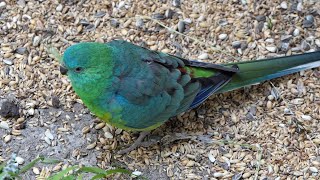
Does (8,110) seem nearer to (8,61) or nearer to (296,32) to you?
(8,61)

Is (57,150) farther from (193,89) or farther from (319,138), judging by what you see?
(319,138)

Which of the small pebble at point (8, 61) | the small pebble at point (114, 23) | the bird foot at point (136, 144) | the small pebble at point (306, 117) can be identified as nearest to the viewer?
the bird foot at point (136, 144)

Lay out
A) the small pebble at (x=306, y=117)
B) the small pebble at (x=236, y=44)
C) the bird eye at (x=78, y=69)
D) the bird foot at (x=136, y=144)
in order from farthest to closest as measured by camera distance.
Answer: the small pebble at (x=236, y=44)
the small pebble at (x=306, y=117)
the bird foot at (x=136, y=144)
the bird eye at (x=78, y=69)

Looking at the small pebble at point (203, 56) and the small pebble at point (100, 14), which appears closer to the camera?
the small pebble at point (203, 56)

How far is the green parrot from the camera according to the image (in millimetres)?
3887

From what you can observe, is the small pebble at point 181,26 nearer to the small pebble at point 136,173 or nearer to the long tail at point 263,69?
the long tail at point 263,69

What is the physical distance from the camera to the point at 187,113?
15.0 ft

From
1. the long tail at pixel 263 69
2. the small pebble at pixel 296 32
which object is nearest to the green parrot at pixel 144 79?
the long tail at pixel 263 69

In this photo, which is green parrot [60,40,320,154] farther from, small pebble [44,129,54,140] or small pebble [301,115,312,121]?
small pebble [44,129,54,140]

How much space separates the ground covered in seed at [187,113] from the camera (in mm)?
4336

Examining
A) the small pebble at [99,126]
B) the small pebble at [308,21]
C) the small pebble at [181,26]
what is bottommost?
the small pebble at [99,126]

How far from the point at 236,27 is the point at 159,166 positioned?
1.45 metres

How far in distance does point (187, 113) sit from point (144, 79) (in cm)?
67

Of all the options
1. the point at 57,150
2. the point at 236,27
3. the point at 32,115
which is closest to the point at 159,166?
the point at 57,150
